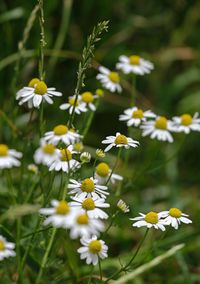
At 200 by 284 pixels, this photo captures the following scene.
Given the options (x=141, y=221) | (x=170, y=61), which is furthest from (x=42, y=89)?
(x=170, y=61)

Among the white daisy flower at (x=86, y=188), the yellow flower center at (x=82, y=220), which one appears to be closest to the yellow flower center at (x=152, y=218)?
the white daisy flower at (x=86, y=188)

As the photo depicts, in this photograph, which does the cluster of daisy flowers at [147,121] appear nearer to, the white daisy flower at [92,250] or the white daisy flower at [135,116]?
the white daisy flower at [135,116]

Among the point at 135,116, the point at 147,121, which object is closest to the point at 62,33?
the point at 147,121

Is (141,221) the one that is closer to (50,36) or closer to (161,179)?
(161,179)

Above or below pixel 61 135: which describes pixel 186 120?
above

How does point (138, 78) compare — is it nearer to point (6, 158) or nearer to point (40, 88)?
point (40, 88)

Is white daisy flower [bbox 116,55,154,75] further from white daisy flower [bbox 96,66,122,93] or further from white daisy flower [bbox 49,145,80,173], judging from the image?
Result: white daisy flower [bbox 49,145,80,173]
